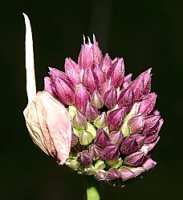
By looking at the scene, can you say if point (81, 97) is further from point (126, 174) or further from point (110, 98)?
point (126, 174)

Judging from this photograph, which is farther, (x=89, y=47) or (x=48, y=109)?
(x=89, y=47)

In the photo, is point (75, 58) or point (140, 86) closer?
point (140, 86)

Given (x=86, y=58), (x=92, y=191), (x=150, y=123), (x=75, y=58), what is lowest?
(x=75, y=58)

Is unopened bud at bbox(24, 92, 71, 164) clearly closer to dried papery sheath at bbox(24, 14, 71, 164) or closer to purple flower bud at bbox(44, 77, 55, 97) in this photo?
A: dried papery sheath at bbox(24, 14, 71, 164)

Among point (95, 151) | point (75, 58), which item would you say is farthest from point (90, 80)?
point (75, 58)
